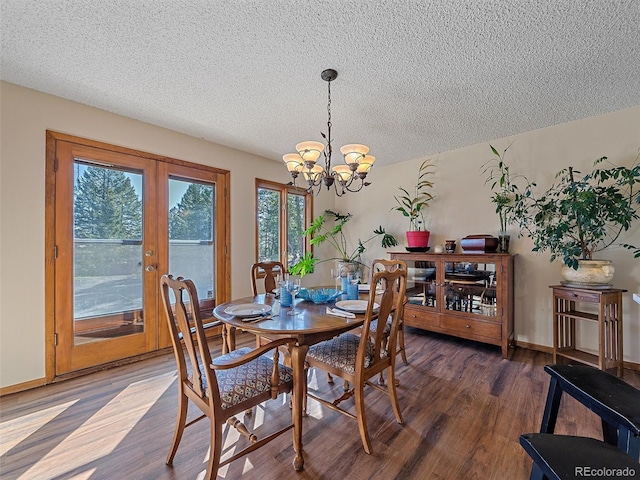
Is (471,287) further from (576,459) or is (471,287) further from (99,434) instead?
(99,434)

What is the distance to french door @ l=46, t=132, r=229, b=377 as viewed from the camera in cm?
244

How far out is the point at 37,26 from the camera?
162cm

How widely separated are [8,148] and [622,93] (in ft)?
16.5

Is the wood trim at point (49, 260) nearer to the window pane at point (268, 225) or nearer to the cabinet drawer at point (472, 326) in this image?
the window pane at point (268, 225)

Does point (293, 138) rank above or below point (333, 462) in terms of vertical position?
above

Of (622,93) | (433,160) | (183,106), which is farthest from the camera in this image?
(433,160)


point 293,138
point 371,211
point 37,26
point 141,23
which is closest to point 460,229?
point 371,211

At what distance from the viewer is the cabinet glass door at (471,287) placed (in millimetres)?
3049

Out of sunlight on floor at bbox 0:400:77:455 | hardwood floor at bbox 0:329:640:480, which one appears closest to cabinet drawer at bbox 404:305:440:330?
hardwood floor at bbox 0:329:640:480

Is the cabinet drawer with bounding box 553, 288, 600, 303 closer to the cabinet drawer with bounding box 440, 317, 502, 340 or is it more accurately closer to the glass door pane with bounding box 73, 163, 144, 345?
the cabinet drawer with bounding box 440, 317, 502, 340

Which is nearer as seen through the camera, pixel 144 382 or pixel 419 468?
pixel 419 468

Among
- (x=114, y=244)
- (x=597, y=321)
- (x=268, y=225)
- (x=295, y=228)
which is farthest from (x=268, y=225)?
(x=597, y=321)

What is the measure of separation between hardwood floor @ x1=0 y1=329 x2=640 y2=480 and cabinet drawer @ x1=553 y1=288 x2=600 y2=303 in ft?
2.50

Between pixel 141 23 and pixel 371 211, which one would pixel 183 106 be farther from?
pixel 371 211
